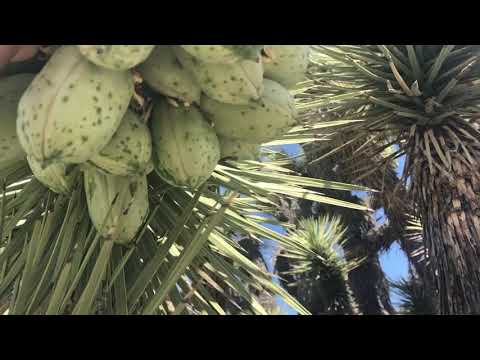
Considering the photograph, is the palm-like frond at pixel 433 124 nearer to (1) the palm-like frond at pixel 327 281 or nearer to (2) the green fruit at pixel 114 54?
(2) the green fruit at pixel 114 54

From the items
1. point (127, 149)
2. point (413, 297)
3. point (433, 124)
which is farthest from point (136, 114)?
point (413, 297)

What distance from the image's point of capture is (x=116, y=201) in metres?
0.90

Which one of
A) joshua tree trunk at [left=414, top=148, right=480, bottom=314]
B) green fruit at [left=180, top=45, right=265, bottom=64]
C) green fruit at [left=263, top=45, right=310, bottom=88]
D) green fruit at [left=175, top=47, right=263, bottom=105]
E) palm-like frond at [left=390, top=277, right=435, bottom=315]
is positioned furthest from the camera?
palm-like frond at [left=390, top=277, right=435, bottom=315]

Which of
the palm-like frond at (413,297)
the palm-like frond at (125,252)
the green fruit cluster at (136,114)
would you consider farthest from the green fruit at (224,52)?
the palm-like frond at (413,297)

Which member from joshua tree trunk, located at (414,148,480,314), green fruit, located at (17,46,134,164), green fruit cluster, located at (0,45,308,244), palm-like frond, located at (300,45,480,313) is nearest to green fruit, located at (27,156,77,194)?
green fruit cluster, located at (0,45,308,244)

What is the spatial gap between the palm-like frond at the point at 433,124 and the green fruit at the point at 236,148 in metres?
1.09

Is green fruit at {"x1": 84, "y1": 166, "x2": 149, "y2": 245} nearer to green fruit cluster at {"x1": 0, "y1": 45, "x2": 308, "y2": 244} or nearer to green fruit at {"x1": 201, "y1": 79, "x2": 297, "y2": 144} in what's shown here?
green fruit cluster at {"x1": 0, "y1": 45, "x2": 308, "y2": 244}

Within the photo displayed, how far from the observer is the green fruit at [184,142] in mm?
821

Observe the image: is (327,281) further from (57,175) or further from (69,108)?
(69,108)

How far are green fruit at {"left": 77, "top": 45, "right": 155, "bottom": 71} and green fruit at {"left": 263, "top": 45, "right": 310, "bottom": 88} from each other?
0.24m

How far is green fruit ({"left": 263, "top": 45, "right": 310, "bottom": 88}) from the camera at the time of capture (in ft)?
2.62
